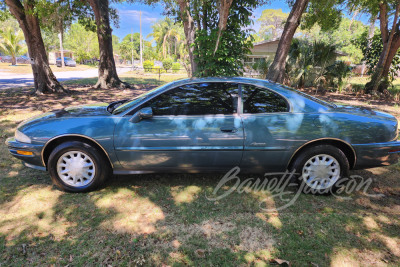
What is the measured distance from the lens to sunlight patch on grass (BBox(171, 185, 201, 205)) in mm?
3255

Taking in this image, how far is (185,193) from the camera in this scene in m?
3.41

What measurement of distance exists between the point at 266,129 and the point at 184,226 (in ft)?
4.90

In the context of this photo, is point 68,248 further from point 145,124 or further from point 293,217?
point 293,217

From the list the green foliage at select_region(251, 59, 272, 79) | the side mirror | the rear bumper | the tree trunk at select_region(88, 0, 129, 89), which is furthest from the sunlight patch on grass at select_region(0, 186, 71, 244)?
the green foliage at select_region(251, 59, 272, 79)

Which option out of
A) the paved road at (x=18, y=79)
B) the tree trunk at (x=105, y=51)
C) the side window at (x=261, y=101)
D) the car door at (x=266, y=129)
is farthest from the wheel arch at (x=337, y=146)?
the paved road at (x=18, y=79)

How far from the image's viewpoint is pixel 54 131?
3174mm

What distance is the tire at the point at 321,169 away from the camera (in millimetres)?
3215

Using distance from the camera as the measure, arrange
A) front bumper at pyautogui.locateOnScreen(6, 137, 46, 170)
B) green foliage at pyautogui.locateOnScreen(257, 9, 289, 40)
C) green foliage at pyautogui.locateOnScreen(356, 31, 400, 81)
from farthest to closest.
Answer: green foliage at pyautogui.locateOnScreen(257, 9, 289, 40), green foliage at pyautogui.locateOnScreen(356, 31, 400, 81), front bumper at pyautogui.locateOnScreen(6, 137, 46, 170)

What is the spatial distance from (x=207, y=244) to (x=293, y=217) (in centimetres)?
110

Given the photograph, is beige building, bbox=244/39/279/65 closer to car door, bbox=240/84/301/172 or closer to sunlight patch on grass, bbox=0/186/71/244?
car door, bbox=240/84/301/172

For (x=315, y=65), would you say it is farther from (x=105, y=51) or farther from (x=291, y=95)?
(x=291, y=95)

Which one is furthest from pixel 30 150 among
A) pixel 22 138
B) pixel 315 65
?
pixel 315 65

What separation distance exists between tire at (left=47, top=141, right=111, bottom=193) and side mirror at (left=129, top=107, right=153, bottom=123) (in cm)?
63

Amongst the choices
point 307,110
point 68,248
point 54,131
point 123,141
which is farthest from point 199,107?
point 68,248
